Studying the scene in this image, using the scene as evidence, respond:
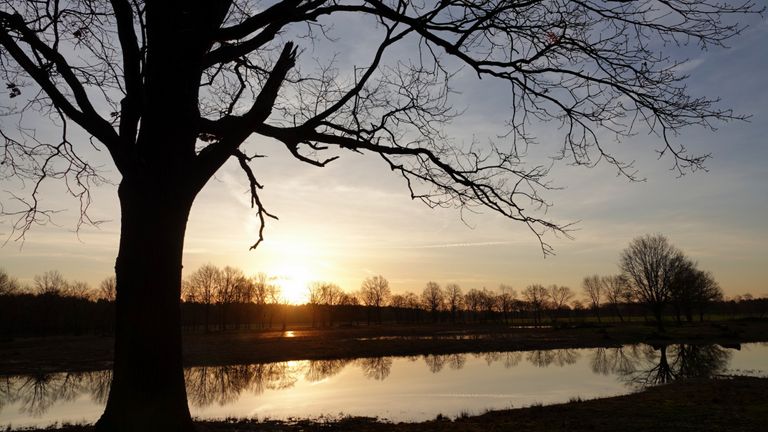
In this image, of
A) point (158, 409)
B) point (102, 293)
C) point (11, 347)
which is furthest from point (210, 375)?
point (102, 293)

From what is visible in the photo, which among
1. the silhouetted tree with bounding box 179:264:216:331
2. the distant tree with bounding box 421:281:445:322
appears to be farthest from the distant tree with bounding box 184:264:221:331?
the distant tree with bounding box 421:281:445:322

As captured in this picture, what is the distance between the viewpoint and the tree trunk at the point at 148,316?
392 centimetres

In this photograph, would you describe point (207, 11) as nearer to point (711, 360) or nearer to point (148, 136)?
point (148, 136)

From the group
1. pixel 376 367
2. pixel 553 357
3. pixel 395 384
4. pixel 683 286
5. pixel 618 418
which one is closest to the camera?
pixel 618 418

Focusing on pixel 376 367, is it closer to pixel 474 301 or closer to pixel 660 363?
pixel 660 363

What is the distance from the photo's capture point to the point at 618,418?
1011 cm

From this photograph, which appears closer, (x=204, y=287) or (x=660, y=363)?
(x=660, y=363)

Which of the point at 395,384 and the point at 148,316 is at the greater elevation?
the point at 148,316

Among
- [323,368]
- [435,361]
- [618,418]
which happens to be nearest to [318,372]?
[323,368]

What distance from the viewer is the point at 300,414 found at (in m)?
15.0

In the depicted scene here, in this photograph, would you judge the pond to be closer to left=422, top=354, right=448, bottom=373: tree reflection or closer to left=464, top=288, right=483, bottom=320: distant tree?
left=422, top=354, right=448, bottom=373: tree reflection

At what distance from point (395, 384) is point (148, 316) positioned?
1936 cm

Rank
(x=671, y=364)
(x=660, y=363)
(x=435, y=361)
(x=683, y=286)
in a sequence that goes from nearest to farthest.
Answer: (x=671, y=364), (x=660, y=363), (x=435, y=361), (x=683, y=286)

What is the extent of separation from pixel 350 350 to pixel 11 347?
3652 centimetres
